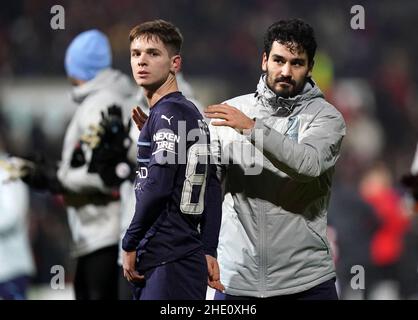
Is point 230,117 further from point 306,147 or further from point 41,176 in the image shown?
point 41,176

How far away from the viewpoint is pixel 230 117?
11.3 ft

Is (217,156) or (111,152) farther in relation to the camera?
(111,152)

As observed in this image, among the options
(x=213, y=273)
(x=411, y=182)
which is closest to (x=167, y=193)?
(x=213, y=273)

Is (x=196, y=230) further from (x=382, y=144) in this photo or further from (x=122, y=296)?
(x=382, y=144)

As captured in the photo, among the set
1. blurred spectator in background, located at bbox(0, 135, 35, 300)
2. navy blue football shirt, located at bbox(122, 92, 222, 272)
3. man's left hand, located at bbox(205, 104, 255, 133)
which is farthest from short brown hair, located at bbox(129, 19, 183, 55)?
blurred spectator in background, located at bbox(0, 135, 35, 300)

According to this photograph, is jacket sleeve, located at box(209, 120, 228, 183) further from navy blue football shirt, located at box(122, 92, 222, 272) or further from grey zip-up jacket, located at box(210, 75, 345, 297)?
navy blue football shirt, located at box(122, 92, 222, 272)

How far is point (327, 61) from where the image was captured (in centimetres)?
756

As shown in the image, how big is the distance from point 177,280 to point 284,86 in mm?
773

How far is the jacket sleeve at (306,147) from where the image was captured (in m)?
3.46

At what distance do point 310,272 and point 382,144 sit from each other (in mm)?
4018

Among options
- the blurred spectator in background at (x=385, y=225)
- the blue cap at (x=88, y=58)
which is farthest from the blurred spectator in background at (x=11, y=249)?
the blurred spectator in background at (x=385, y=225)

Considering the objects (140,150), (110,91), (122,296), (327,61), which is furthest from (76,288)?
(327,61)

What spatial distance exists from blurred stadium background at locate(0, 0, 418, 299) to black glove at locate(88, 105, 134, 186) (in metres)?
1.40

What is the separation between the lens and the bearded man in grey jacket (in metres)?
3.69
